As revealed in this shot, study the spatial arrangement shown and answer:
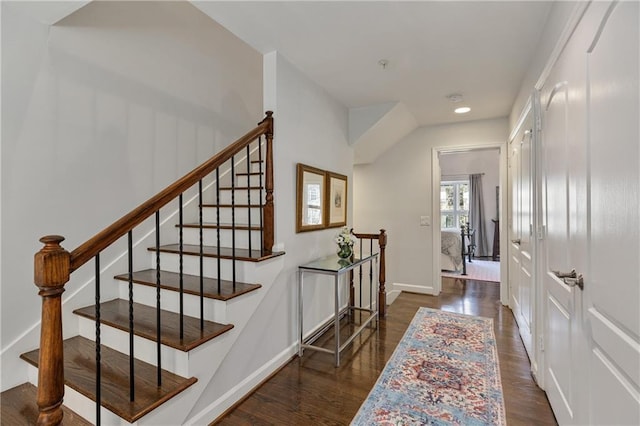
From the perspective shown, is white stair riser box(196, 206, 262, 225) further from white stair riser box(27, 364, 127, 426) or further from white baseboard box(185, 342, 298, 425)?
white stair riser box(27, 364, 127, 426)

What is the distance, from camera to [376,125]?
3637mm

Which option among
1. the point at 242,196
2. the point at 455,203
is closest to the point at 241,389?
the point at 242,196

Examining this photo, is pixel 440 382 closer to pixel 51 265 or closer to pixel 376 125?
pixel 51 265

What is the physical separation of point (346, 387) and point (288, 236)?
3.86 ft

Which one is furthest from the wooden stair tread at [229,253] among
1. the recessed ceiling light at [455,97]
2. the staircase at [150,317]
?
the recessed ceiling light at [455,97]

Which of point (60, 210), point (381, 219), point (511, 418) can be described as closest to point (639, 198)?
point (511, 418)

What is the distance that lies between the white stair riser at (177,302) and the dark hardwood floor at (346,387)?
61 cm

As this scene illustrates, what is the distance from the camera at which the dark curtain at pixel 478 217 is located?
7.84m

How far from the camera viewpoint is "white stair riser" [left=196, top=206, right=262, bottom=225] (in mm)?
2676

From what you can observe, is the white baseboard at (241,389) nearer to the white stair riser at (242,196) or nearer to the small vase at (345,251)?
the small vase at (345,251)

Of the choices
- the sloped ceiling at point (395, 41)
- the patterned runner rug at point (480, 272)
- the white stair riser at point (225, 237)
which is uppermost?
the sloped ceiling at point (395, 41)

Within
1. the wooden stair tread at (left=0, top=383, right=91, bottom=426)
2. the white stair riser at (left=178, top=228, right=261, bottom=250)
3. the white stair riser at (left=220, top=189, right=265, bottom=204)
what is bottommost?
the wooden stair tread at (left=0, top=383, right=91, bottom=426)

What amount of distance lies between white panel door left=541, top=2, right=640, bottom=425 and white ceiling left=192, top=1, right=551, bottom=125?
60 cm

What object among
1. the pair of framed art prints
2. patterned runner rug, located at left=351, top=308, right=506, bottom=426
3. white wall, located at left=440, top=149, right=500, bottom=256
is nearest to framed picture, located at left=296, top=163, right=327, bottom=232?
the pair of framed art prints
